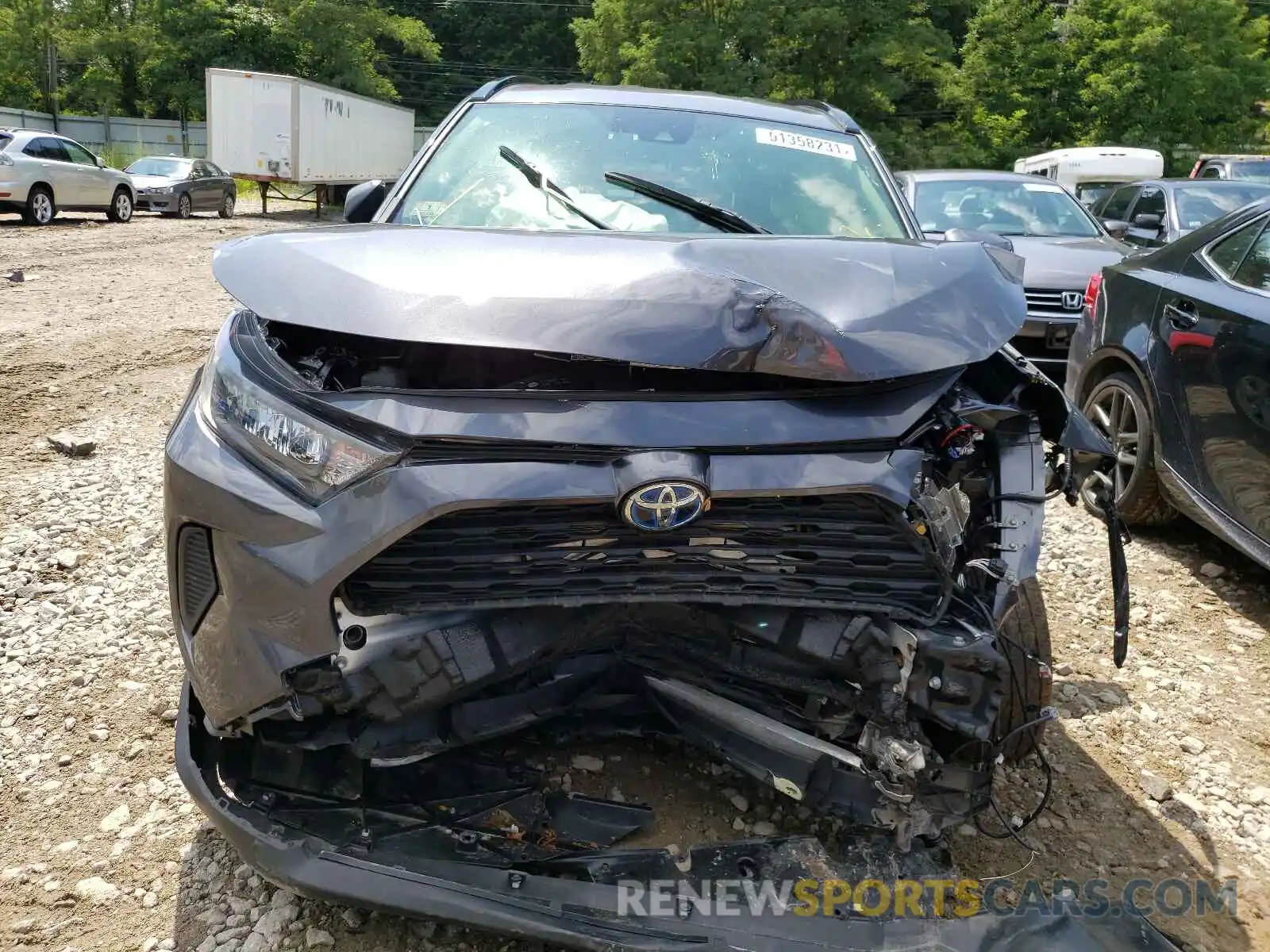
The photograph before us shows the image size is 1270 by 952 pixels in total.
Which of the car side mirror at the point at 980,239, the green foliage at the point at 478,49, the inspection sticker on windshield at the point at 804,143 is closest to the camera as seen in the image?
the car side mirror at the point at 980,239

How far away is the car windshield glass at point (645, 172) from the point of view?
300 cm

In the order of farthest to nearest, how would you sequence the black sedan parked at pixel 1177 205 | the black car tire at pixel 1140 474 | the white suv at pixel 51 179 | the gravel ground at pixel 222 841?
1. the white suv at pixel 51 179
2. the black sedan parked at pixel 1177 205
3. the black car tire at pixel 1140 474
4. the gravel ground at pixel 222 841

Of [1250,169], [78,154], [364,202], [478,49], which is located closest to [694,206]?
[364,202]

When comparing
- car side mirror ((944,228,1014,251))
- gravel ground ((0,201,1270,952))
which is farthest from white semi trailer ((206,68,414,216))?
car side mirror ((944,228,1014,251))

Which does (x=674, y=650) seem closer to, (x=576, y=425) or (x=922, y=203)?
(x=576, y=425)

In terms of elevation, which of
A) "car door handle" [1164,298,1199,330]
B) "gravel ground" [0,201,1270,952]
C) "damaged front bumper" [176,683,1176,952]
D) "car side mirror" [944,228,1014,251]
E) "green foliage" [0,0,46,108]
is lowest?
"gravel ground" [0,201,1270,952]

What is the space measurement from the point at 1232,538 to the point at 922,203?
18.0 ft

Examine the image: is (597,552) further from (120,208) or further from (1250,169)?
(120,208)

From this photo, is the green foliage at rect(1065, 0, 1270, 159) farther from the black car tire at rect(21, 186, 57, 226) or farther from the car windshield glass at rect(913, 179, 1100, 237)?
the black car tire at rect(21, 186, 57, 226)

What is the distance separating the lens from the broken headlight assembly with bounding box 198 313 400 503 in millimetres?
1781

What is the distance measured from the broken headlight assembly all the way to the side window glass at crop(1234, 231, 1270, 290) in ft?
11.6

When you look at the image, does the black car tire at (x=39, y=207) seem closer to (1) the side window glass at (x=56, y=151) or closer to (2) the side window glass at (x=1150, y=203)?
(1) the side window glass at (x=56, y=151)

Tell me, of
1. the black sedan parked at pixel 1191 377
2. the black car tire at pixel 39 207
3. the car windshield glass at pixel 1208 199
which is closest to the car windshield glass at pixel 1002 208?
the car windshield glass at pixel 1208 199

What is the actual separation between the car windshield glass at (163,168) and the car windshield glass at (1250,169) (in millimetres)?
20227
